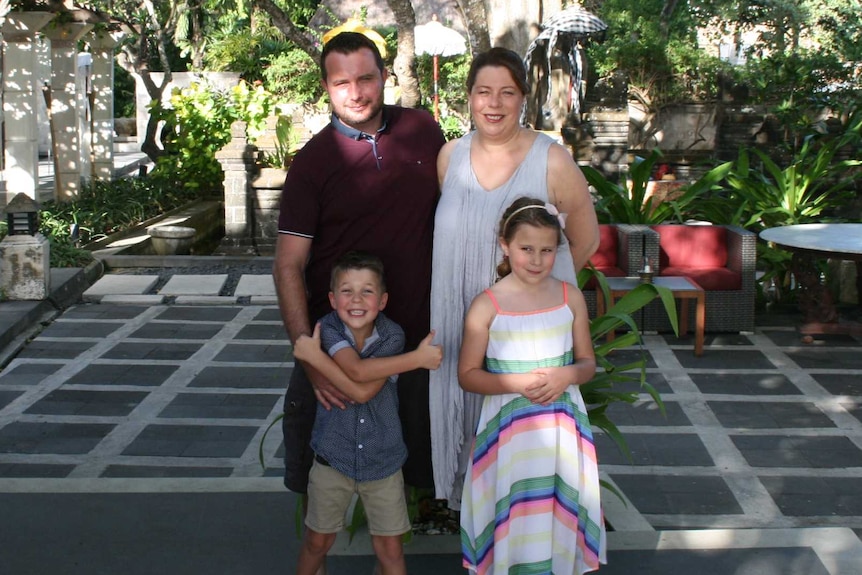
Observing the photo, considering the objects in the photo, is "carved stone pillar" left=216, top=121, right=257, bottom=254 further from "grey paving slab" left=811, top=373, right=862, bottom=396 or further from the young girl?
the young girl

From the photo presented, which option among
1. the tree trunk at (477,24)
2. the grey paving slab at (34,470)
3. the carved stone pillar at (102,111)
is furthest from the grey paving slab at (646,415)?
the carved stone pillar at (102,111)

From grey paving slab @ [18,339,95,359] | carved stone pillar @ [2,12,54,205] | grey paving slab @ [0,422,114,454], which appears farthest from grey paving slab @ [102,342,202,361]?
carved stone pillar @ [2,12,54,205]

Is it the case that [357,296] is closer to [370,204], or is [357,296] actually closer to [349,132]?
[370,204]

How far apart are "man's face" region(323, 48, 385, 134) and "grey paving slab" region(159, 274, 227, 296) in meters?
6.58

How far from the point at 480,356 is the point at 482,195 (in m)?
0.48

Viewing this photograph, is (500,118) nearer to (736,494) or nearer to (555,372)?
(555,372)

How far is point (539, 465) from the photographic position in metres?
3.16

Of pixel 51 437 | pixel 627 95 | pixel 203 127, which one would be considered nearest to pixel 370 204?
pixel 51 437

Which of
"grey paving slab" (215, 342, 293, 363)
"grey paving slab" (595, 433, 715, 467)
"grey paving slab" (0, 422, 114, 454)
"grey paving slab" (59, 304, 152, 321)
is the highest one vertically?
"grey paving slab" (59, 304, 152, 321)

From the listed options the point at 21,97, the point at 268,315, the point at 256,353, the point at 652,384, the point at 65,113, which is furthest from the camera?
the point at 65,113

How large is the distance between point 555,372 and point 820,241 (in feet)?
17.1

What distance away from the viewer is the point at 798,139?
60.0ft

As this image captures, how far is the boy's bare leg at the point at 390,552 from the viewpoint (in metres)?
3.24

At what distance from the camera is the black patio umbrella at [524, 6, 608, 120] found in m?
15.3
